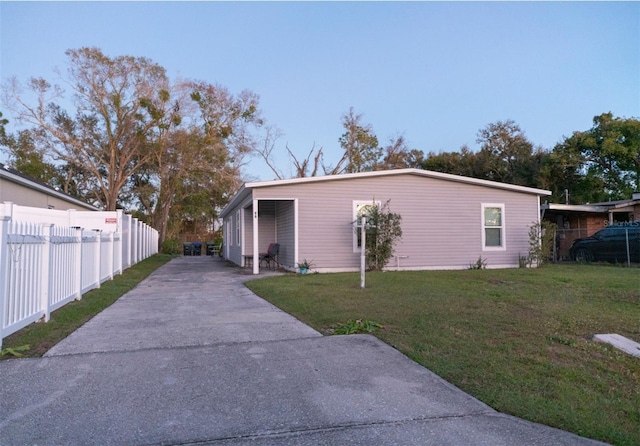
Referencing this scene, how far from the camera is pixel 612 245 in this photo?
16719 mm

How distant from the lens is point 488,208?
1639 cm

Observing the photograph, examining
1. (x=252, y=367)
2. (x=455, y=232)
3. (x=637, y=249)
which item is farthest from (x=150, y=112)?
(x=252, y=367)

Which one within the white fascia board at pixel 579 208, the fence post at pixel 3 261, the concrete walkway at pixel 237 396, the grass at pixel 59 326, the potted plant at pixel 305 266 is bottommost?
the concrete walkway at pixel 237 396

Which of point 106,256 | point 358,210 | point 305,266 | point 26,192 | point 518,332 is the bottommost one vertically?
point 518,332

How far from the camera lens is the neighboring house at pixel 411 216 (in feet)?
49.0

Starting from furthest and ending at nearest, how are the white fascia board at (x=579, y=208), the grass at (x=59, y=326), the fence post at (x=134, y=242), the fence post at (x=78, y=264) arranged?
the fence post at (x=134, y=242), the white fascia board at (x=579, y=208), the fence post at (x=78, y=264), the grass at (x=59, y=326)

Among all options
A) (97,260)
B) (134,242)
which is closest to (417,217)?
(97,260)

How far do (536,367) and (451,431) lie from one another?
1.72 m

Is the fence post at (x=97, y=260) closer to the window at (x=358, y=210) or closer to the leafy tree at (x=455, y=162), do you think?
the window at (x=358, y=210)

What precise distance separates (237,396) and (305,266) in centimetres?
1071

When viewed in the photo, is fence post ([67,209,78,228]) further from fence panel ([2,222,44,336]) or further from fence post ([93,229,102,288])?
fence panel ([2,222,44,336])

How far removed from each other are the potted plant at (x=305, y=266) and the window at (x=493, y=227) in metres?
5.69

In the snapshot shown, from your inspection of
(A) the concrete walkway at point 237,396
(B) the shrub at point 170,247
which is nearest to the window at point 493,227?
(A) the concrete walkway at point 237,396

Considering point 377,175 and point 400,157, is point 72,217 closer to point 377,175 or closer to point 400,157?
point 377,175
